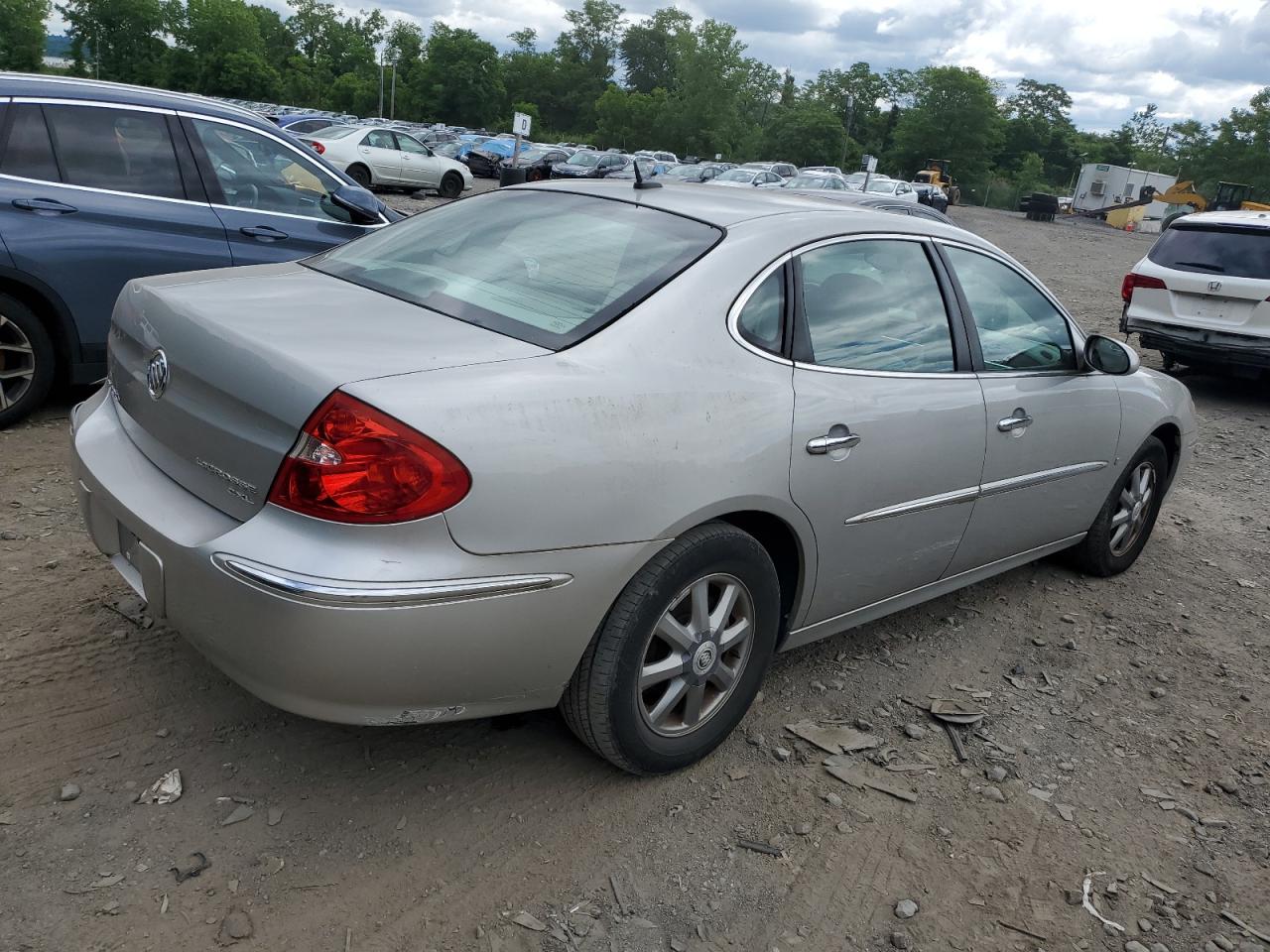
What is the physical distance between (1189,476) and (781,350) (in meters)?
5.36

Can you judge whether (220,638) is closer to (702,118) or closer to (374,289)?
(374,289)

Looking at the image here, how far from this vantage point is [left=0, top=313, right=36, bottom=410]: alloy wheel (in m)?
5.21

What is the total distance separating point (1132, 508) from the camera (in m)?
5.02

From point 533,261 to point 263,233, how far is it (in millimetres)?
3402

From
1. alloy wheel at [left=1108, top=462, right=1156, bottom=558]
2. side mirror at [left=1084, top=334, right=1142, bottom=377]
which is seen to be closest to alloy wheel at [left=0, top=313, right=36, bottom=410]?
side mirror at [left=1084, top=334, right=1142, bottom=377]

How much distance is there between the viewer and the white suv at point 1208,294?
9.36 meters

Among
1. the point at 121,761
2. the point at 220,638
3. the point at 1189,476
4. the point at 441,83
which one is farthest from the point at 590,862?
the point at 441,83

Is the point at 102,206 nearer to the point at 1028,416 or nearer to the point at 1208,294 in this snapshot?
the point at 1028,416

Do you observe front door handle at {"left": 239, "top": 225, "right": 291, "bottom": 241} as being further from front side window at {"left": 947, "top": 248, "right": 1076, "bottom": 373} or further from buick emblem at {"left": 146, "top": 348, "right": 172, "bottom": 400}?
front side window at {"left": 947, "top": 248, "right": 1076, "bottom": 373}

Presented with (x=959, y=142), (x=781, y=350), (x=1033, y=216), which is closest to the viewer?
(x=781, y=350)

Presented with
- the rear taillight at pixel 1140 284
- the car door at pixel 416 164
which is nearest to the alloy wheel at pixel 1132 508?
the rear taillight at pixel 1140 284

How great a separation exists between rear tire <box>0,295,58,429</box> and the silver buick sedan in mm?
2480

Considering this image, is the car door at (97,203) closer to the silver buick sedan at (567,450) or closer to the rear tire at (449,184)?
the silver buick sedan at (567,450)

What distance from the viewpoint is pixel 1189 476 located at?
23.7ft
